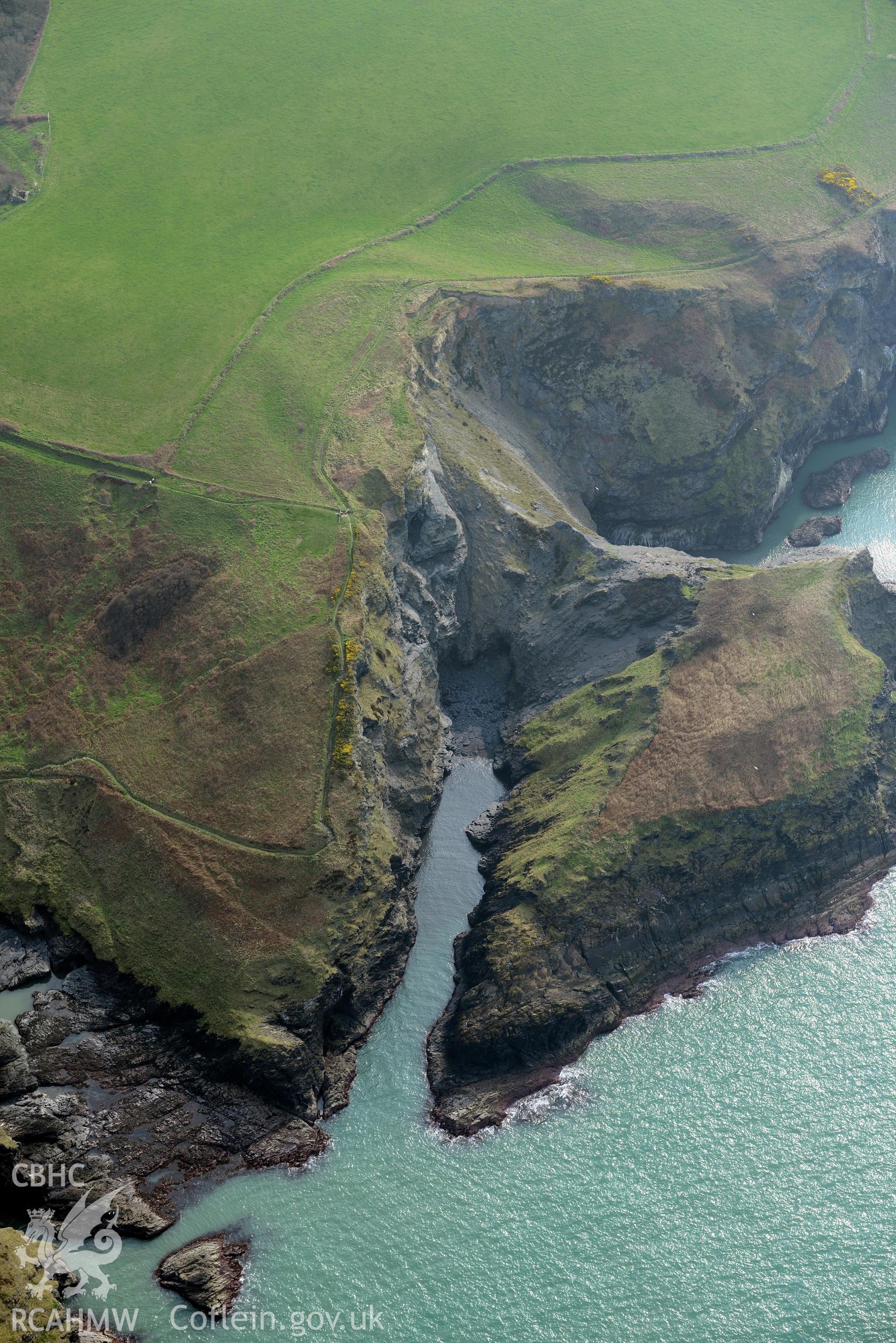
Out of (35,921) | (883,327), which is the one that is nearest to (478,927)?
(35,921)

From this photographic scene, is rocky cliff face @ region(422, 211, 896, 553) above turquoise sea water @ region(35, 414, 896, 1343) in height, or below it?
above

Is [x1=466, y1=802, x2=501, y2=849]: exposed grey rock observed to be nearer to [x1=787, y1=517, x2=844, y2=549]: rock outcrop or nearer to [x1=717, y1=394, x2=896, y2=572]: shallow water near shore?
[x1=717, y1=394, x2=896, y2=572]: shallow water near shore

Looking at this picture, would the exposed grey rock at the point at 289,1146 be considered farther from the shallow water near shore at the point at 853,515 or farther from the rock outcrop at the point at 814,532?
the rock outcrop at the point at 814,532

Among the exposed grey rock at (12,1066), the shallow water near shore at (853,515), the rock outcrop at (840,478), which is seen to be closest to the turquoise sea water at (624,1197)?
the exposed grey rock at (12,1066)

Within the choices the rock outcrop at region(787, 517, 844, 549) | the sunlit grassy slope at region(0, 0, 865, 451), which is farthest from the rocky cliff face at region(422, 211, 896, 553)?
the sunlit grassy slope at region(0, 0, 865, 451)

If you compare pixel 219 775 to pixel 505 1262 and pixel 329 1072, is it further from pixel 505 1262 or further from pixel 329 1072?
pixel 505 1262
